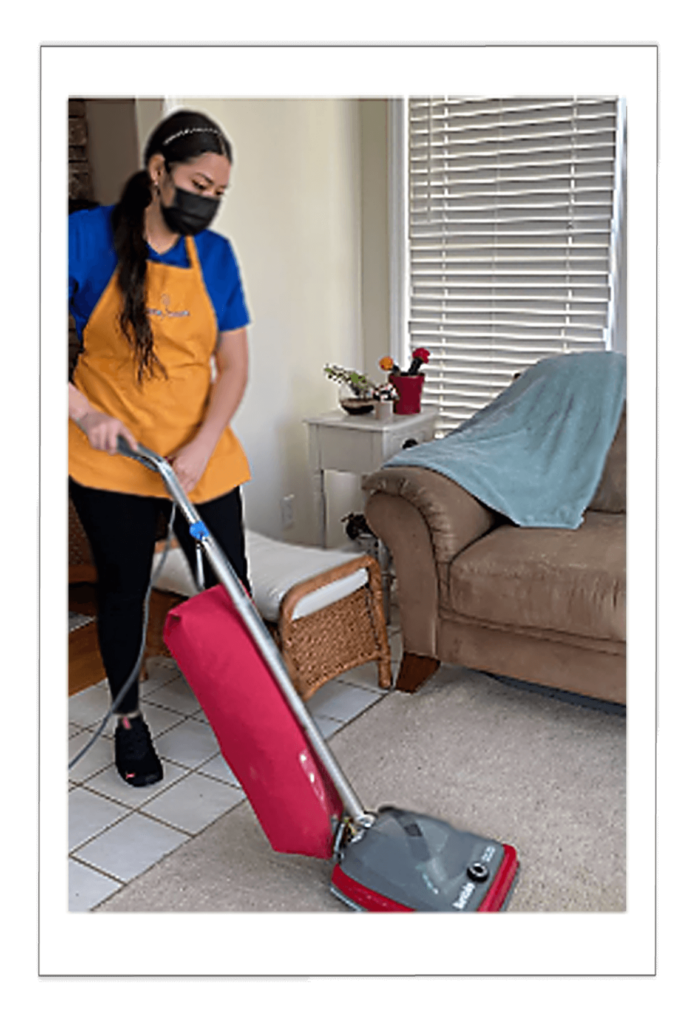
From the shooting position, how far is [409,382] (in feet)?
5.24

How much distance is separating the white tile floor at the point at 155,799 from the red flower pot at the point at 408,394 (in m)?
0.56

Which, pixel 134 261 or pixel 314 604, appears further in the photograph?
pixel 314 604

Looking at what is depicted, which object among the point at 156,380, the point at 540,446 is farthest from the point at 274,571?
the point at 540,446

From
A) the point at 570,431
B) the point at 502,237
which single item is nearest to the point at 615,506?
the point at 570,431

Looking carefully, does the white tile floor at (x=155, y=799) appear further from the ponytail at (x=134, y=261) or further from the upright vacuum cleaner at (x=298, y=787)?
the ponytail at (x=134, y=261)

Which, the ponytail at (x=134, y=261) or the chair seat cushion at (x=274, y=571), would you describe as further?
the chair seat cushion at (x=274, y=571)

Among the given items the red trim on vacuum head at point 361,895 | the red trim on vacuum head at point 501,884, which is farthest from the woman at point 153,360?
the red trim on vacuum head at point 501,884

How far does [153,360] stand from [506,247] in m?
0.84

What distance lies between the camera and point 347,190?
1359mm

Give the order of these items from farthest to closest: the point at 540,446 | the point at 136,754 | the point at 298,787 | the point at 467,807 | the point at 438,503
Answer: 1. the point at 540,446
2. the point at 438,503
3. the point at 467,807
4. the point at 136,754
5. the point at 298,787

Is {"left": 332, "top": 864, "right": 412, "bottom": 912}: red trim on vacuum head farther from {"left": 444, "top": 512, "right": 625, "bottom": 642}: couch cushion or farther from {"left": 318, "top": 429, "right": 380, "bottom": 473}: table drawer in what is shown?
{"left": 444, "top": 512, "right": 625, "bottom": 642}: couch cushion

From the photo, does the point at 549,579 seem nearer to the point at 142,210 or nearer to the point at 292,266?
the point at 292,266

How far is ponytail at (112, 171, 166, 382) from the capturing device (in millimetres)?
1089

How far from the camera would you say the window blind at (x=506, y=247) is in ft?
5.16
